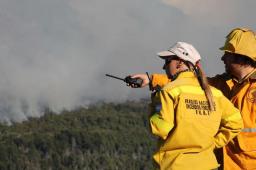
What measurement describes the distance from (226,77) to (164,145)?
2.19 metres

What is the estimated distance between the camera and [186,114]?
38.3ft

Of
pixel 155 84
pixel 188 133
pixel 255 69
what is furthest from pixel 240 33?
pixel 188 133

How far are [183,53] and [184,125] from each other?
0.99m

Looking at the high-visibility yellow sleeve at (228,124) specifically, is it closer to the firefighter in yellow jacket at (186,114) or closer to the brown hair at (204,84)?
the firefighter in yellow jacket at (186,114)

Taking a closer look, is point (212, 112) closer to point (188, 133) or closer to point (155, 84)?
point (188, 133)

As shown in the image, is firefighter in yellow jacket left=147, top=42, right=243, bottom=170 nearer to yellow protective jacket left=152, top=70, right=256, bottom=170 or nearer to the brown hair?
the brown hair

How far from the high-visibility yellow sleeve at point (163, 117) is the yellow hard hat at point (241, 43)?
1.89 metres

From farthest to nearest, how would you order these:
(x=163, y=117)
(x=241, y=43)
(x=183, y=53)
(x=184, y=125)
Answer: (x=241, y=43) < (x=183, y=53) < (x=184, y=125) < (x=163, y=117)

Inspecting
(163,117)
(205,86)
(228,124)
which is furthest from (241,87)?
(163,117)

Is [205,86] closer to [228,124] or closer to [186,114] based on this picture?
[186,114]

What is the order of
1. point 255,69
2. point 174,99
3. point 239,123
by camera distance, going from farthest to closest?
point 255,69 < point 239,123 < point 174,99

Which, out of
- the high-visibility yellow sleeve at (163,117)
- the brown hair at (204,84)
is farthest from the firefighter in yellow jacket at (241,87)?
the high-visibility yellow sleeve at (163,117)

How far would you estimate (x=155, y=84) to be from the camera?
43.6 feet

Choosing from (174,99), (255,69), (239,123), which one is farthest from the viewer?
(255,69)
